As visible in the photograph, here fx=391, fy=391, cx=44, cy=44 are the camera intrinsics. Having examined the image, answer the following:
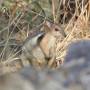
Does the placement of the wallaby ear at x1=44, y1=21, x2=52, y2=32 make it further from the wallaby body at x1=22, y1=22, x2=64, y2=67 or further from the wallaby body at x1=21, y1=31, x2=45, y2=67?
the wallaby body at x1=21, y1=31, x2=45, y2=67

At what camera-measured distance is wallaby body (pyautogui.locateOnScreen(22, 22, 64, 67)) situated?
21.5 feet

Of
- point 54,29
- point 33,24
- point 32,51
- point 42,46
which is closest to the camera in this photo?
point 32,51

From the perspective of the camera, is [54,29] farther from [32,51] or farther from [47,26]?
[32,51]

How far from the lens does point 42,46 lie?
6836 mm

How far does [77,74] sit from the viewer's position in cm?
81

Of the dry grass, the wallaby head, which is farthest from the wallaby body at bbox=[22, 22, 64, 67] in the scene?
the dry grass

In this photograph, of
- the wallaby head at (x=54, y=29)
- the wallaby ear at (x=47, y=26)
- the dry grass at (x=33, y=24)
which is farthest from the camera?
the wallaby ear at (x=47, y=26)

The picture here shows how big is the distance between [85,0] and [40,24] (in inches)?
39.7

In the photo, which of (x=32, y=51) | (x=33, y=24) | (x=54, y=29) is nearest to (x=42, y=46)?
(x=32, y=51)

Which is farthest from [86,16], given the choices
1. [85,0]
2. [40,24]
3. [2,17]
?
[2,17]

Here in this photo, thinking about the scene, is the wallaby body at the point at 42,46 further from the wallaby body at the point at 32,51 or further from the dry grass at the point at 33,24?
the dry grass at the point at 33,24

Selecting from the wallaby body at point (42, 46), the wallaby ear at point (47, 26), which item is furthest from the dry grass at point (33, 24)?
the wallaby ear at point (47, 26)

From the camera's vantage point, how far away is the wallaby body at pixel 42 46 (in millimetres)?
6539

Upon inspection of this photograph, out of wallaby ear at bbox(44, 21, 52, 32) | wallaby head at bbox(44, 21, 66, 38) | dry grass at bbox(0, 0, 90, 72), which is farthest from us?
wallaby ear at bbox(44, 21, 52, 32)
